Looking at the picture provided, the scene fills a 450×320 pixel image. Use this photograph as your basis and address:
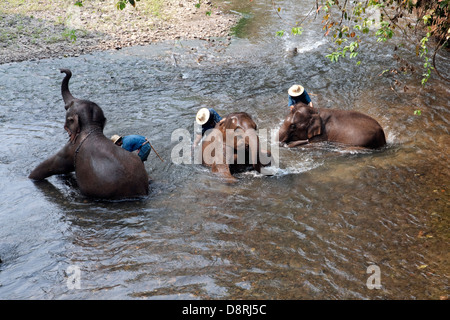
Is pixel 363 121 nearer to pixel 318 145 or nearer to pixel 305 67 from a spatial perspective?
pixel 318 145

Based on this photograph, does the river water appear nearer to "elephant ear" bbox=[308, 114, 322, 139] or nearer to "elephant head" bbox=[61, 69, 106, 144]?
"elephant ear" bbox=[308, 114, 322, 139]

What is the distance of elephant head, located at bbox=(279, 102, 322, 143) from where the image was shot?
32.0 ft

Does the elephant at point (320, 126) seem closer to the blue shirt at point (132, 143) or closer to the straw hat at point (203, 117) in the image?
the straw hat at point (203, 117)

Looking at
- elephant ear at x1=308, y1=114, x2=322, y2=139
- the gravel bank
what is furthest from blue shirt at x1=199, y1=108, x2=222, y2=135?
the gravel bank

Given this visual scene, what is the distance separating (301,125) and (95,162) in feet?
15.3

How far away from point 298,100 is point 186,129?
8.82 ft

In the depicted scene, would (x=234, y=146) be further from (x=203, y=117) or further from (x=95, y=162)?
(x=95, y=162)

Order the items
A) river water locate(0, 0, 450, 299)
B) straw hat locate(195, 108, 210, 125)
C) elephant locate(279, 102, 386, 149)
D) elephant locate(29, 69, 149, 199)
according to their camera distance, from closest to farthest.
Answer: river water locate(0, 0, 450, 299) → elephant locate(29, 69, 149, 199) → straw hat locate(195, 108, 210, 125) → elephant locate(279, 102, 386, 149)

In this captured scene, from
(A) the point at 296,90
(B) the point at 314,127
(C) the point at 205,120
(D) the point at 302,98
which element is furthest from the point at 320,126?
(C) the point at 205,120

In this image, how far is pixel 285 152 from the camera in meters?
9.48

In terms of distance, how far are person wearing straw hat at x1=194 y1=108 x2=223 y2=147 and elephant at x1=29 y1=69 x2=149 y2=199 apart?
1738mm

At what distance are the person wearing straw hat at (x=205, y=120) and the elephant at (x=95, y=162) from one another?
5.70ft

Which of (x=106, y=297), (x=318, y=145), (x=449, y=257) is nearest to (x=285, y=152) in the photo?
(x=318, y=145)

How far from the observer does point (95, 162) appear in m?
7.14
